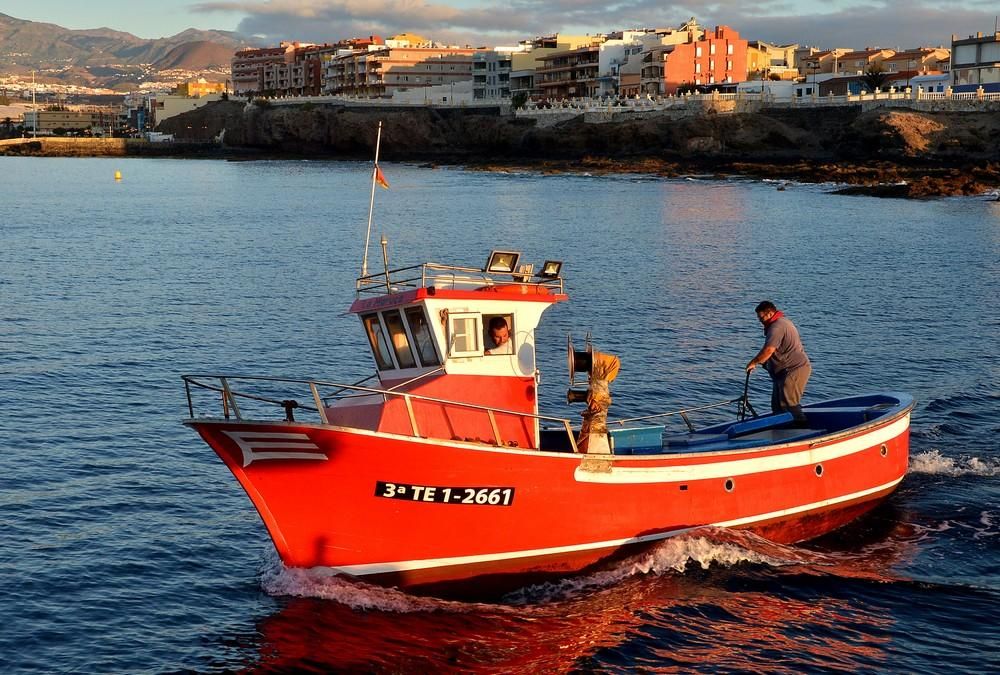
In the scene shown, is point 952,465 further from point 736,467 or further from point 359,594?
point 359,594

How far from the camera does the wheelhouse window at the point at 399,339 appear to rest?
15070 mm

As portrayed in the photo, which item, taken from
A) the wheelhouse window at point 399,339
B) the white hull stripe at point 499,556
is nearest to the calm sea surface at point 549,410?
the white hull stripe at point 499,556

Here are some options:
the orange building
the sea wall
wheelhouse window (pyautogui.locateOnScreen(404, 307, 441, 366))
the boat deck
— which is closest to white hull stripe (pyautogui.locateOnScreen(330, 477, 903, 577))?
the boat deck

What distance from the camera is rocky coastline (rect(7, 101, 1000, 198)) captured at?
87.8 m

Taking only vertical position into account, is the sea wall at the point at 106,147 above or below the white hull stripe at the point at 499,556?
above

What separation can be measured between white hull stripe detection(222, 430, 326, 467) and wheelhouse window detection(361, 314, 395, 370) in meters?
2.31

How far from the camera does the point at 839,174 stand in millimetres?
88188

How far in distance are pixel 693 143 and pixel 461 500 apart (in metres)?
97.3

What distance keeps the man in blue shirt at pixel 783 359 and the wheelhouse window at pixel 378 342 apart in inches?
211

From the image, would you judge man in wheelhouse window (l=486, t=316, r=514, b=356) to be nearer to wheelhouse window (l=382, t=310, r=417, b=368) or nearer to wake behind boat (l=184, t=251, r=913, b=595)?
wake behind boat (l=184, t=251, r=913, b=595)

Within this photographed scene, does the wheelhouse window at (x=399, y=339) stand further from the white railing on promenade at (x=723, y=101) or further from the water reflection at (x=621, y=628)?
the white railing on promenade at (x=723, y=101)

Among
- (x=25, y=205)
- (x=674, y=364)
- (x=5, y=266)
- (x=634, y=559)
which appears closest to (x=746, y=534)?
(x=634, y=559)

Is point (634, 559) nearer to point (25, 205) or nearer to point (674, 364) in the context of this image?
point (674, 364)

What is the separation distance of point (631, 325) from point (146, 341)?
1381 centimetres
